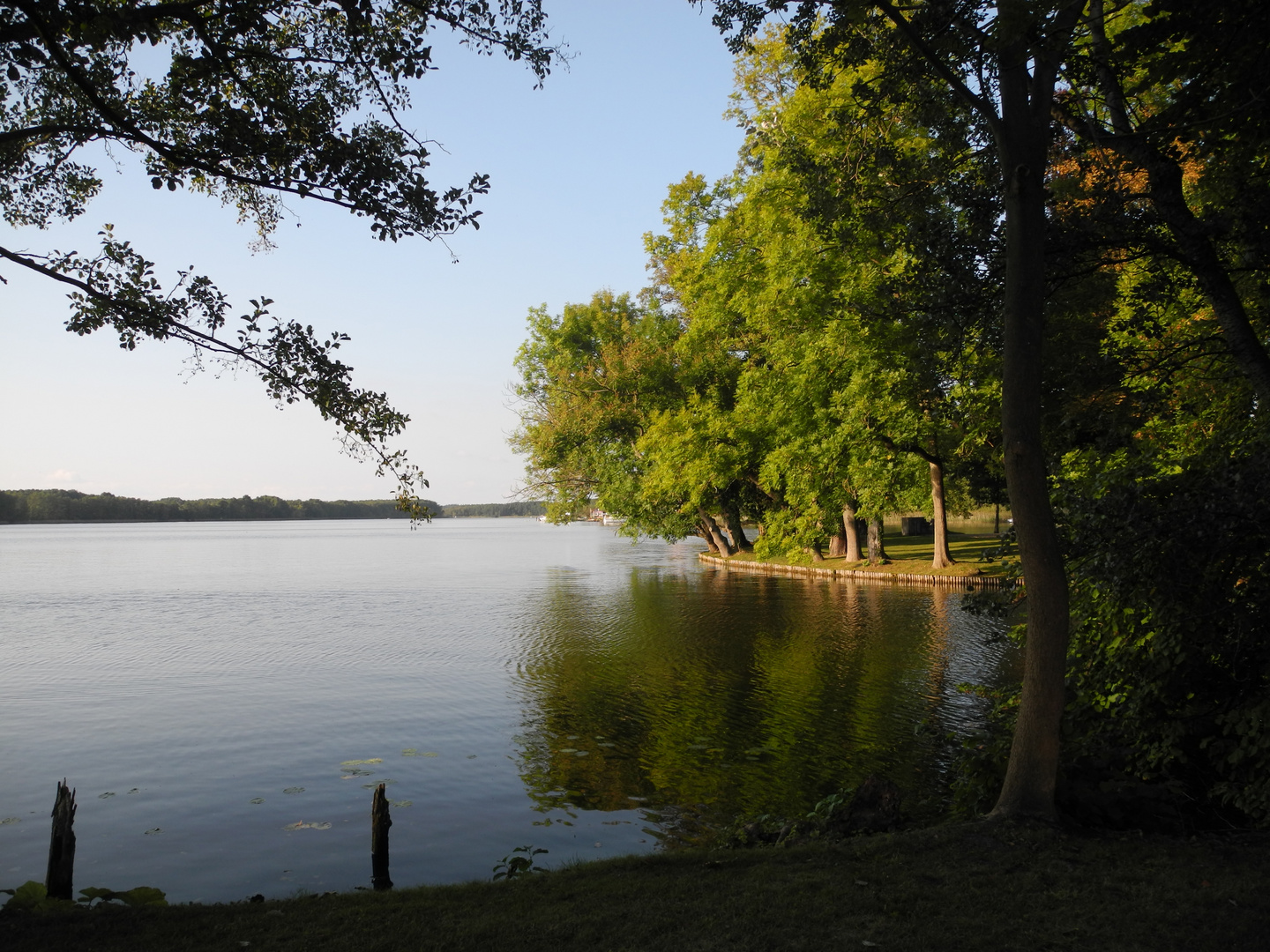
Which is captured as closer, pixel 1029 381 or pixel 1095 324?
pixel 1029 381

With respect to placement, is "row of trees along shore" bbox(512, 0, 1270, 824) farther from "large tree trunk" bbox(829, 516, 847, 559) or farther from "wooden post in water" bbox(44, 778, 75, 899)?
"large tree trunk" bbox(829, 516, 847, 559)

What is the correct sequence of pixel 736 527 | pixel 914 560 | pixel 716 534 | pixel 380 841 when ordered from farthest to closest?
pixel 716 534 < pixel 736 527 < pixel 914 560 < pixel 380 841

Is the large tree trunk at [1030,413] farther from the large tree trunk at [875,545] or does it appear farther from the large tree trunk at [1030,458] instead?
the large tree trunk at [875,545]

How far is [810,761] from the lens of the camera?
36.8 feet

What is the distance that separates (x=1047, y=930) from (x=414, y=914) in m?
3.85

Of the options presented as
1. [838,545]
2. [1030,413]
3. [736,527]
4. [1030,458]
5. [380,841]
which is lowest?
[380,841]

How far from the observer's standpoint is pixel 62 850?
23.3 feet

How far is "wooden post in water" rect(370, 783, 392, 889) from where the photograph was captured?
26.0 ft

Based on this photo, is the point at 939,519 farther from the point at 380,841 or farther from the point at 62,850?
the point at 62,850

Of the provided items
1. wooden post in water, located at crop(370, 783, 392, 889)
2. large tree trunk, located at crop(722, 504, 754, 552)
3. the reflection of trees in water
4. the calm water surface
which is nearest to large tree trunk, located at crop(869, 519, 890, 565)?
the calm water surface

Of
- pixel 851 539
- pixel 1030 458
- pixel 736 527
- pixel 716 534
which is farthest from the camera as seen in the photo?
pixel 716 534

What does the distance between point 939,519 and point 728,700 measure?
18.7 metres

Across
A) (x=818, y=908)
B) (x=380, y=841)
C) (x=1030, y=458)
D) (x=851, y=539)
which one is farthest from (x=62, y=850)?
(x=851, y=539)

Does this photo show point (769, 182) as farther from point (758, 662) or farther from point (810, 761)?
point (810, 761)
